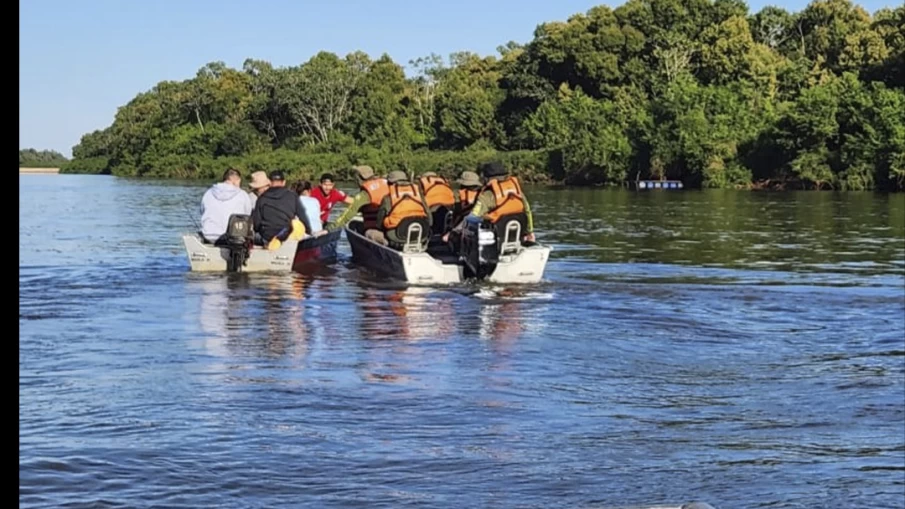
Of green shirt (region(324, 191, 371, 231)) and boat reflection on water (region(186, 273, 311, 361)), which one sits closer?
boat reflection on water (region(186, 273, 311, 361))

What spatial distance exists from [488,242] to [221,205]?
4372mm

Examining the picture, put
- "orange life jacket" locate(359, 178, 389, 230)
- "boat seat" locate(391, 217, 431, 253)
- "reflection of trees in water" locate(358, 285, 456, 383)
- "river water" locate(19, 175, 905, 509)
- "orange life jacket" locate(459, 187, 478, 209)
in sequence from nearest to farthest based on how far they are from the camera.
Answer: "river water" locate(19, 175, 905, 509), "reflection of trees in water" locate(358, 285, 456, 383), "boat seat" locate(391, 217, 431, 253), "orange life jacket" locate(459, 187, 478, 209), "orange life jacket" locate(359, 178, 389, 230)

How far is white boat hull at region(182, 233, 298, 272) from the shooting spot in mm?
16438

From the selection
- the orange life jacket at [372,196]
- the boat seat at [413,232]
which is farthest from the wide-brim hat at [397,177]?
the orange life jacket at [372,196]

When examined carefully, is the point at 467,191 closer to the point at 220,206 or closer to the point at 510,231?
the point at 510,231

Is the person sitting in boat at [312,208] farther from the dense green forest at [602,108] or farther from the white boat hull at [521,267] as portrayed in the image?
the dense green forest at [602,108]

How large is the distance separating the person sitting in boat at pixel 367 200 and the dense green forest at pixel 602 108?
43.9 m

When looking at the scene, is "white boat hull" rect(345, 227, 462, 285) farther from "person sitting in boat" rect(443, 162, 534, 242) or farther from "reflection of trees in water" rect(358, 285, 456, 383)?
"person sitting in boat" rect(443, 162, 534, 242)

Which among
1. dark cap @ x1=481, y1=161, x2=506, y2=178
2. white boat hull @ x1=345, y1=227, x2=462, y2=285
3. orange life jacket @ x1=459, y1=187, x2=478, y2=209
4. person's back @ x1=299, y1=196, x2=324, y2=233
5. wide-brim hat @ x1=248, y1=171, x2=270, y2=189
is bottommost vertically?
white boat hull @ x1=345, y1=227, x2=462, y2=285

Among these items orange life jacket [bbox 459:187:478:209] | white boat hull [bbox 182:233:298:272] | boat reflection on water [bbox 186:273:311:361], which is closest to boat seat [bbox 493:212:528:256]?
orange life jacket [bbox 459:187:478:209]

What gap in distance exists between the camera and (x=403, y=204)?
1533cm

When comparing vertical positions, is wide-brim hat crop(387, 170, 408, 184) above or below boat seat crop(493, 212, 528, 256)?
above

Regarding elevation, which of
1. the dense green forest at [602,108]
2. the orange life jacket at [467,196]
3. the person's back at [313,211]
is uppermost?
the dense green forest at [602,108]

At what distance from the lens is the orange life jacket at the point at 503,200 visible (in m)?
14.7
